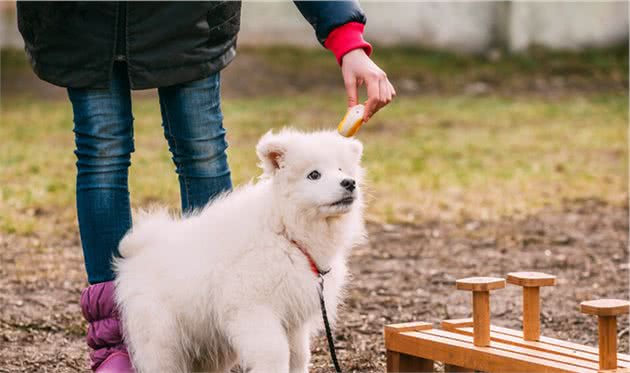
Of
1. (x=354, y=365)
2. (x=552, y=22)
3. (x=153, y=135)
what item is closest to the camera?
(x=354, y=365)

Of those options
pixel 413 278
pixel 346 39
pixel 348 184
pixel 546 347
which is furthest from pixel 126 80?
pixel 413 278

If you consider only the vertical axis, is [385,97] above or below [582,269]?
above

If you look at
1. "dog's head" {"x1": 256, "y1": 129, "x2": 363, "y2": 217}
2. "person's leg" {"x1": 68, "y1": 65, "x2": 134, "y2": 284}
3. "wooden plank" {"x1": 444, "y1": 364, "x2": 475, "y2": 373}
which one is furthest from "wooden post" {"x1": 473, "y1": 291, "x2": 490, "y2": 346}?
"person's leg" {"x1": 68, "y1": 65, "x2": 134, "y2": 284}

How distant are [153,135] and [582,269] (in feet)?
19.7

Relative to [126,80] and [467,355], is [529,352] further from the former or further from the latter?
[126,80]

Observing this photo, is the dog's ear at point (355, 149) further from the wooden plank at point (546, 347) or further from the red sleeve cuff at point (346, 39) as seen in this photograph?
the wooden plank at point (546, 347)

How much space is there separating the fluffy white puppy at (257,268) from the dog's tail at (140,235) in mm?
37

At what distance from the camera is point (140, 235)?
3.13 metres

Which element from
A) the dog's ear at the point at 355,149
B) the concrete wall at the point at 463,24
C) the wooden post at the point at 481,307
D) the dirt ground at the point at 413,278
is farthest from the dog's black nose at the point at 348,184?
the concrete wall at the point at 463,24

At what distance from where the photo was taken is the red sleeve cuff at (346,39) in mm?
2957

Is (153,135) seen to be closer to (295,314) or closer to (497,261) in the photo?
(497,261)

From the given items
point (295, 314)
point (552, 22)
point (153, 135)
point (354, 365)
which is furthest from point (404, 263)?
point (552, 22)

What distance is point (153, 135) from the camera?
33.9ft

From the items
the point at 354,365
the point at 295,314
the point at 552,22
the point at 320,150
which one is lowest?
the point at 354,365
